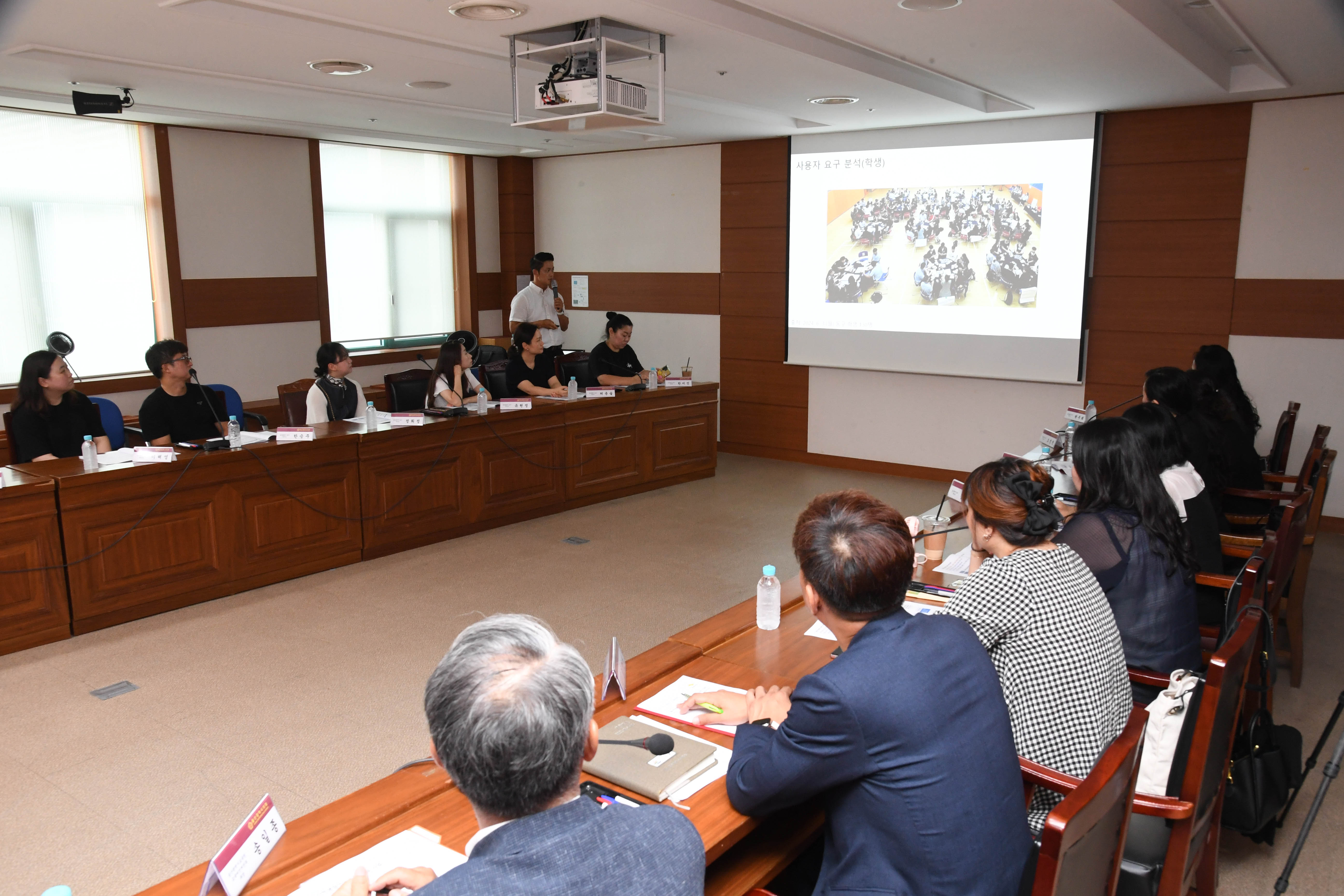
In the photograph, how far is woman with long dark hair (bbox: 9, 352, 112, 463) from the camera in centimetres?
465

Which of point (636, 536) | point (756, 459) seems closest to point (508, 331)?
point (756, 459)

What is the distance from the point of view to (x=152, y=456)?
4.46m

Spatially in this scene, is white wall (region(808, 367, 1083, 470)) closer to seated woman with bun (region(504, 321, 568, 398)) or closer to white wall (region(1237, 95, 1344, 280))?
white wall (region(1237, 95, 1344, 280))

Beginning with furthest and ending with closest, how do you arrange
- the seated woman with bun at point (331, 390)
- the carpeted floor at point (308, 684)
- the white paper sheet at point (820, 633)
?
the seated woman with bun at point (331, 390)
the carpeted floor at point (308, 684)
the white paper sheet at point (820, 633)

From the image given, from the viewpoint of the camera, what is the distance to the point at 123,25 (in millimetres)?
4051

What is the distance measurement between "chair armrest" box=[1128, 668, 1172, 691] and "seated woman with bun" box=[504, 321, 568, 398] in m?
4.71

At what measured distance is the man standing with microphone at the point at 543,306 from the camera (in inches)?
308

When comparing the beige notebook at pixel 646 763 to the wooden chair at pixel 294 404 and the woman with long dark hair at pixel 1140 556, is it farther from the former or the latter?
the wooden chair at pixel 294 404

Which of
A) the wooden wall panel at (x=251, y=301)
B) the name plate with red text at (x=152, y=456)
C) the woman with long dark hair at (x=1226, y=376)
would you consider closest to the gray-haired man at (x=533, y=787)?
the name plate with red text at (x=152, y=456)

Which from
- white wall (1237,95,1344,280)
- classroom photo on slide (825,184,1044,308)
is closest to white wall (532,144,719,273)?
classroom photo on slide (825,184,1044,308)

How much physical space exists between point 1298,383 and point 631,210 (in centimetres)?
550

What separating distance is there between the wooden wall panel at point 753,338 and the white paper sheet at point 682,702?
6.21m

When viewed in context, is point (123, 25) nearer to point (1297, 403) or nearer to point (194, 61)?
point (194, 61)

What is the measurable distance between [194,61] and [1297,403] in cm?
657
